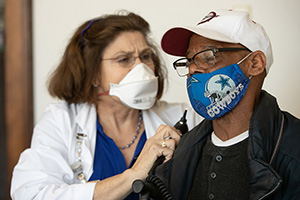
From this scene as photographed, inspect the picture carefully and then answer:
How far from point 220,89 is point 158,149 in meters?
0.36

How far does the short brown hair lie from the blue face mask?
799 millimetres

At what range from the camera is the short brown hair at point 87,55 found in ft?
6.27

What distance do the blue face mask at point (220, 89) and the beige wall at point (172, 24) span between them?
72 centimetres

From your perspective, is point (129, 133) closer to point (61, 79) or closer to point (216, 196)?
point (61, 79)

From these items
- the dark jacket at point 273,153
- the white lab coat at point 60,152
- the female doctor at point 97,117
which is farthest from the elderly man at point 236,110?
the white lab coat at point 60,152

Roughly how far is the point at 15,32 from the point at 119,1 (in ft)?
2.35

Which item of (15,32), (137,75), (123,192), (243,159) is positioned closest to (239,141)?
(243,159)

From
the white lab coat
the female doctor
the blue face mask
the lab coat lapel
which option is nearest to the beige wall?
the female doctor

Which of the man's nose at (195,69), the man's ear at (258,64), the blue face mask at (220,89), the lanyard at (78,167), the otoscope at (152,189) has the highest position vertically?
the man's ear at (258,64)

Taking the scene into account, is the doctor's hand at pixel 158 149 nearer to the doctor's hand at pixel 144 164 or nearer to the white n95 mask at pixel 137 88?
the doctor's hand at pixel 144 164

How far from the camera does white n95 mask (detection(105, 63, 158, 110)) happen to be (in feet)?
5.87

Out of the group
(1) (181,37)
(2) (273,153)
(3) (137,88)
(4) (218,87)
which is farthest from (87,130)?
(2) (273,153)

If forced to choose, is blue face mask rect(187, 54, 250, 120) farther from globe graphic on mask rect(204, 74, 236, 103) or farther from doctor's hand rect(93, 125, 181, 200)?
doctor's hand rect(93, 125, 181, 200)

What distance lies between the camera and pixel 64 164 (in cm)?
170
